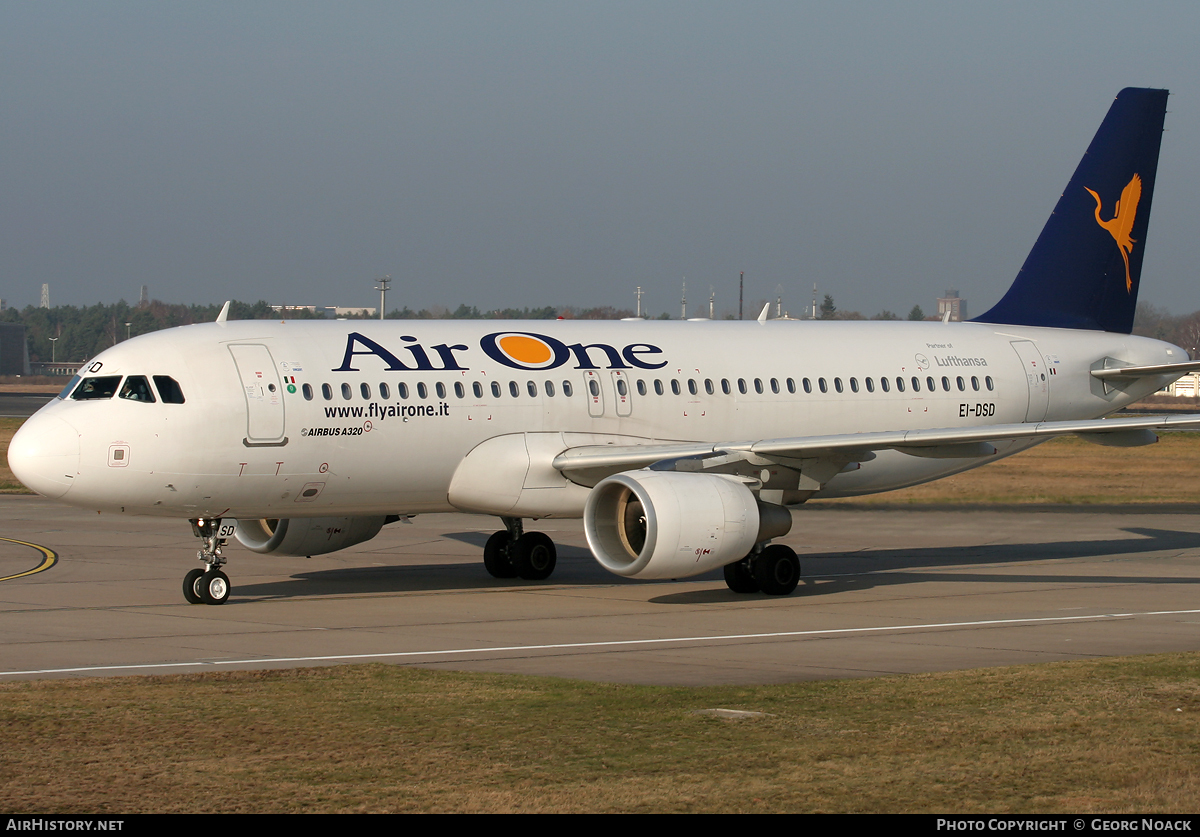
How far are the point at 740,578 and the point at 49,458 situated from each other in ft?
35.0

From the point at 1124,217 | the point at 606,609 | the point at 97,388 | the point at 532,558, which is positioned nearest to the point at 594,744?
the point at 606,609

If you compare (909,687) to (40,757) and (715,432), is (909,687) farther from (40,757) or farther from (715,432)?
(715,432)

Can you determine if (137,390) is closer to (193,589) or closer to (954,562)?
(193,589)

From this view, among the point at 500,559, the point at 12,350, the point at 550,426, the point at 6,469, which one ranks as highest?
the point at 550,426

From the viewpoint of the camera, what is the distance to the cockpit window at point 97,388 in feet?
69.7

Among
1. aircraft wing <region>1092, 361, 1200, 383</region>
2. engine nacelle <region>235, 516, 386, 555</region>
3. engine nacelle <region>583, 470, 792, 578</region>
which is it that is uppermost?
aircraft wing <region>1092, 361, 1200, 383</region>

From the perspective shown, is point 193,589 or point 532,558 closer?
point 193,589

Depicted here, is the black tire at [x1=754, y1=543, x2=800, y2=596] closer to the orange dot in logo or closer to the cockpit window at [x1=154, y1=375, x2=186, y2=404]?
the orange dot in logo

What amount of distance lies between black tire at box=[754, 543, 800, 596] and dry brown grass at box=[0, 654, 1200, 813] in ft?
26.2

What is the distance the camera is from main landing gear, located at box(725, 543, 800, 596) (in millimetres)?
23406

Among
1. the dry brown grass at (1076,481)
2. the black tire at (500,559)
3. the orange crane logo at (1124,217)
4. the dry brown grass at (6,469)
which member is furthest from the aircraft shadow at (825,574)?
the dry brown grass at (1076,481)

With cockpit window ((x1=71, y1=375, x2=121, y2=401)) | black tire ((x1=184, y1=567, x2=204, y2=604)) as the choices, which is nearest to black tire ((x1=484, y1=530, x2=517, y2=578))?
black tire ((x1=184, y1=567, x2=204, y2=604))

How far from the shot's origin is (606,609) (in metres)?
21.8

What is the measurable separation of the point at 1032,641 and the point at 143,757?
11317 mm
